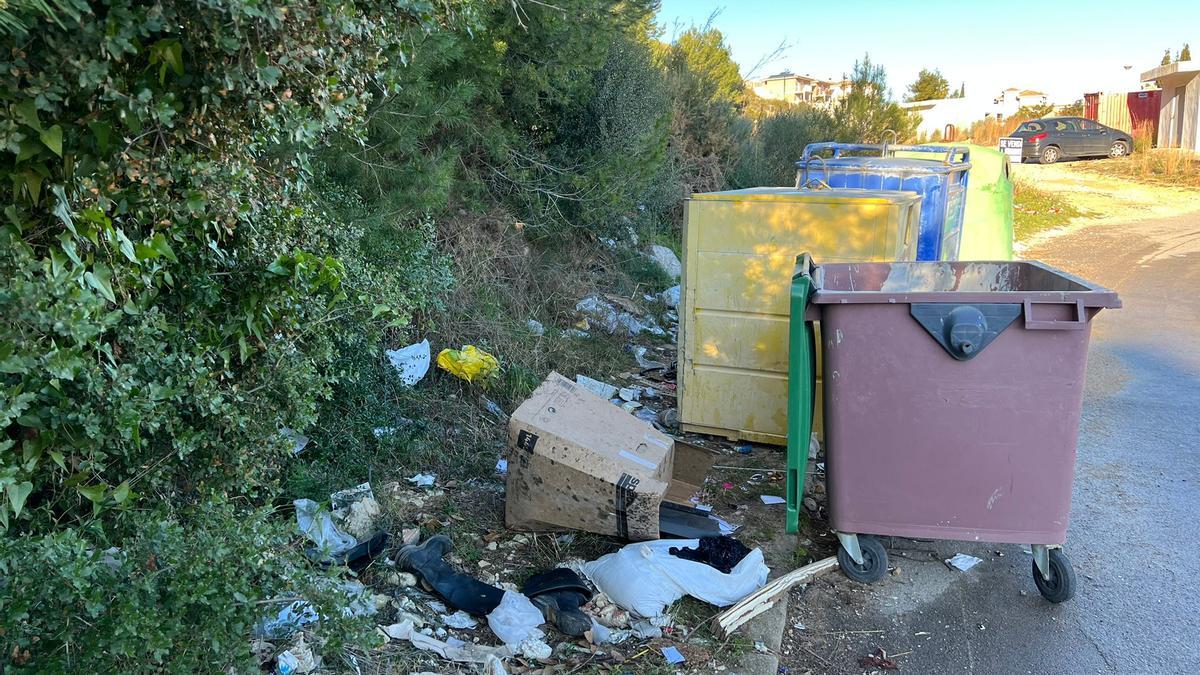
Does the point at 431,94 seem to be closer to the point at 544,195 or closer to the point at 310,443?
the point at 310,443

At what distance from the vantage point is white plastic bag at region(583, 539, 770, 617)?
325 cm

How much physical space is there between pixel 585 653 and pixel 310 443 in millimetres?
1838

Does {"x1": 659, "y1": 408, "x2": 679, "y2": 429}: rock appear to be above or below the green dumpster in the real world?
below

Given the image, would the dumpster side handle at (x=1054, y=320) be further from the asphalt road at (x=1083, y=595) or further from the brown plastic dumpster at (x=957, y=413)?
the asphalt road at (x=1083, y=595)

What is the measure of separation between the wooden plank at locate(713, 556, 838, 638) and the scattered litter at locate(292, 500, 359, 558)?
1.45 metres

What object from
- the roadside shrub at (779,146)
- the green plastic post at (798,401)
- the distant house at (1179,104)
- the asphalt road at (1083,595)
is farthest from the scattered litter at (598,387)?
the distant house at (1179,104)

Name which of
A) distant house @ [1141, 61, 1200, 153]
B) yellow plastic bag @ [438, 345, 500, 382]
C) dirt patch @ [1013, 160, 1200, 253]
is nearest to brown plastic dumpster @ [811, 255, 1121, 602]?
yellow plastic bag @ [438, 345, 500, 382]

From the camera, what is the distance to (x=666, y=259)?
30.9ft

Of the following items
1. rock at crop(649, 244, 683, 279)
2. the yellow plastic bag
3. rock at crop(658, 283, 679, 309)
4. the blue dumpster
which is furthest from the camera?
rock at crop(649, 244, 683, 279)

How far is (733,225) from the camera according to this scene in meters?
4.89

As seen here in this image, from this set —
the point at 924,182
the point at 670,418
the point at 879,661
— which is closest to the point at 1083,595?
the point at 879,661

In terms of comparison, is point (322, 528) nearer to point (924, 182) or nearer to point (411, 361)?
point (411, 361)

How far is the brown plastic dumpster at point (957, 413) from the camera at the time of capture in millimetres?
3357

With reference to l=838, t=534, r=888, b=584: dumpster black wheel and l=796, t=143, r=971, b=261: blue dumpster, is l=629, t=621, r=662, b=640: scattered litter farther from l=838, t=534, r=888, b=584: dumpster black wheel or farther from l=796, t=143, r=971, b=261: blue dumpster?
l=796, t=143, r=971, b=261: blue dumpster
